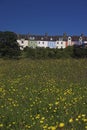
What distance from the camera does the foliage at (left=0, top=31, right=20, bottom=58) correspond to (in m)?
60.8

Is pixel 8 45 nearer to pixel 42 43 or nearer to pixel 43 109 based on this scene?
pixel 43 109

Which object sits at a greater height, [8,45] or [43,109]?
[43,109]

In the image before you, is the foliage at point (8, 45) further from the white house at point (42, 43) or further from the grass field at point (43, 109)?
the white house at point (42, 43)

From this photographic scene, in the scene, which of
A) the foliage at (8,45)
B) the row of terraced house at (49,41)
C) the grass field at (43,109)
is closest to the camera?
the grass field at (43,109)

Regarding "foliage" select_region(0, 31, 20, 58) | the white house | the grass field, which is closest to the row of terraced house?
the white house

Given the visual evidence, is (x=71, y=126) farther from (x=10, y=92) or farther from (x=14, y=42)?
(x=14, y=42)

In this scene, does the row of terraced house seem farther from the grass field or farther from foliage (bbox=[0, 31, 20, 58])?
the grass field

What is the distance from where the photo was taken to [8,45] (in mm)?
66000

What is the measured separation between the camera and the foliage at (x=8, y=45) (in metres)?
60.8

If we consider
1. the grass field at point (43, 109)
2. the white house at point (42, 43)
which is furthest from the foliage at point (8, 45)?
the white house at point (42, 43)

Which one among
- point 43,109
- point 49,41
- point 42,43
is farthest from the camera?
point 49,41

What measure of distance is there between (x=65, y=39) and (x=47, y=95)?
430 ft

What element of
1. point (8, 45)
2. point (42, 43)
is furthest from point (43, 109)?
point (42, 43)

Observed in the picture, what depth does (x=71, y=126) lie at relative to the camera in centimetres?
570
